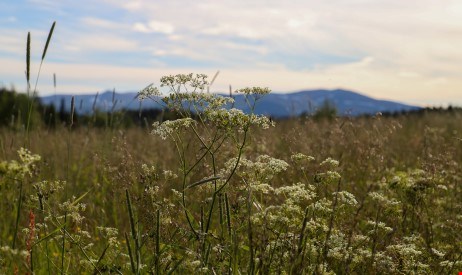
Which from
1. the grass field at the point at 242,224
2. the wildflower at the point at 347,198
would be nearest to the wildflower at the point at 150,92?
the grass field at the point at 242,224

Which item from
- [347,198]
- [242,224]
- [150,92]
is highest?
[150,92]

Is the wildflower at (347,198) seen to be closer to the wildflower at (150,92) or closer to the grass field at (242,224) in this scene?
the grass field at (242,224)

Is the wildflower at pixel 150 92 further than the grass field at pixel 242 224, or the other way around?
the wildflower at pixel 150 92

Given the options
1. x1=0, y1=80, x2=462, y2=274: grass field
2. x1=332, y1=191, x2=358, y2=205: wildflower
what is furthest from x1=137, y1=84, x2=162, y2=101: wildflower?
x1=332, y1=191, x2=358, y2=205: wildflower

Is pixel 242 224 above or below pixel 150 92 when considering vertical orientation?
below

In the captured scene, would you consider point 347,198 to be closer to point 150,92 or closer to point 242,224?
point 242,224

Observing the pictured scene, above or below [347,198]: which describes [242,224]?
below

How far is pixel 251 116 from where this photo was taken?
322cm

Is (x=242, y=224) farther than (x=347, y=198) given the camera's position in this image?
No

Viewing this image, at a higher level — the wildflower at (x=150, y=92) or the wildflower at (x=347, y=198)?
the wildflower at (x=150, y=92)

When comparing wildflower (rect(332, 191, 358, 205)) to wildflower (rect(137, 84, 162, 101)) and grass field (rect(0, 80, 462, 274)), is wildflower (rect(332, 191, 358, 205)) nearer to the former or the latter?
grass field (rect(0, 80, 462, 274))

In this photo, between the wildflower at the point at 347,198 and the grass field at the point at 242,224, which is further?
the wildflower at the point at 347,198

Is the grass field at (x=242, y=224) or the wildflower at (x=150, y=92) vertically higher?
the wildflower at (x=150, y=92)

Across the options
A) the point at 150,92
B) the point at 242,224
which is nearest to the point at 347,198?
the point at 242,224
